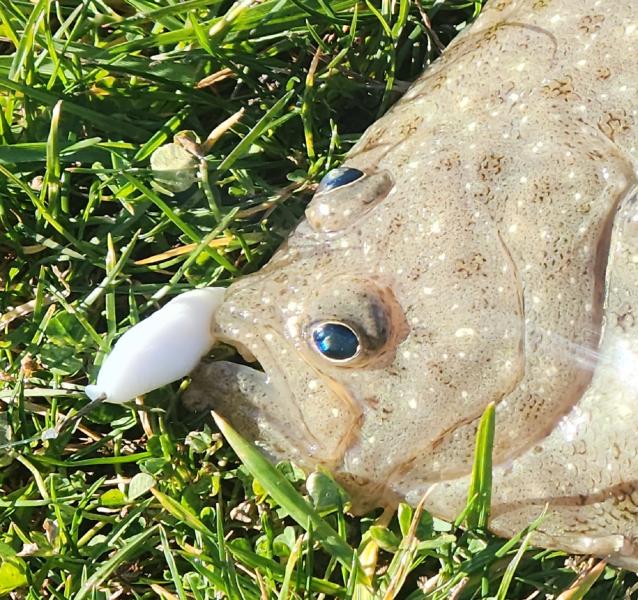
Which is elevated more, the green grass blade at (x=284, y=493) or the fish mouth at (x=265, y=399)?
the fish mouth at (x=265, y=399)

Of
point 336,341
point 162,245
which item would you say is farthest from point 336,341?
point 162,245

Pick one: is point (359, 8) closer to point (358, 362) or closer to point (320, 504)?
point (358, 362)

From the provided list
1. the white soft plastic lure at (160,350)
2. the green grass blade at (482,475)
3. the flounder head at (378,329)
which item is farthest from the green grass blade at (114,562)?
the green grass blade at (482,475)

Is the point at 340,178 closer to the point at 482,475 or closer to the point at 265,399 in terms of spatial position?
the point at 265,399

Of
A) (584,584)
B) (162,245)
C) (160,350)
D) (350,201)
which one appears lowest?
(584,584)

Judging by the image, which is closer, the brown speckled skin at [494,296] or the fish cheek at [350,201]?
the brown speckled skin at [494,296]

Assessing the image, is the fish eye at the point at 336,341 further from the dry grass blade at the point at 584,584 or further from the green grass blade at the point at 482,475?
the dry grass blade at the point at 584,584
